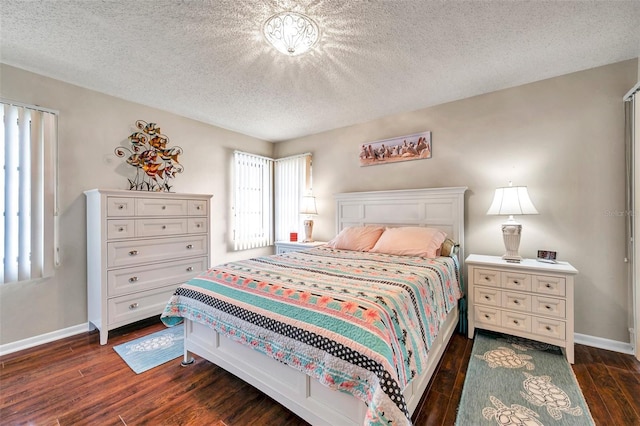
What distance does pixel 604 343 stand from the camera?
223cm

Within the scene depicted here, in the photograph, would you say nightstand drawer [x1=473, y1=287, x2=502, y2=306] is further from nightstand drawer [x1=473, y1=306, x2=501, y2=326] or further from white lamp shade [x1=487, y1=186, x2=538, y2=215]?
white lamp shade [x1=487, y1=186, x2=538, y2=215]

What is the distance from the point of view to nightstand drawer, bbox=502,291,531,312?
2.19 meters

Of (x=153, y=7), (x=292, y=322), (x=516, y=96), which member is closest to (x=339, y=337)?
(x=292, y=322)

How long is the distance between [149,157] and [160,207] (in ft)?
2.06

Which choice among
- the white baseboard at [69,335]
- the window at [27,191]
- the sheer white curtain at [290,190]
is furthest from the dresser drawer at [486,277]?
the window at [27,191]

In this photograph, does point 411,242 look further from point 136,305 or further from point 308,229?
point 136,305

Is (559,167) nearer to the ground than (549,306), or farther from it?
farther from it

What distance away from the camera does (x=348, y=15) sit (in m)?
1.66

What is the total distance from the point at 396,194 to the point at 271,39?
7.18 ft

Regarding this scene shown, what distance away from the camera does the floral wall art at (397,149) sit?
10.4ft

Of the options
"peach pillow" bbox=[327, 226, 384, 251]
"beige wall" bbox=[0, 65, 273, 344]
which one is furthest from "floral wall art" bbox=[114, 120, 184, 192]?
"peach pillow" bbox=[327, 226, 384, 251]

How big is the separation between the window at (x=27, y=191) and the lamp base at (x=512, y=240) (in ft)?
14.0

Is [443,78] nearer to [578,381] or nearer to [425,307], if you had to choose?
[425,307]

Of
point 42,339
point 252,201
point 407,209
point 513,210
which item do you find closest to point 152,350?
point 42,339
